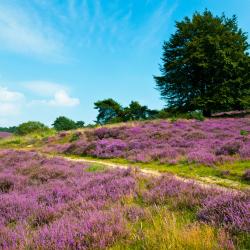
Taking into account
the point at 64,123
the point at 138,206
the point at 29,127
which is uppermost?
the point at 64,123

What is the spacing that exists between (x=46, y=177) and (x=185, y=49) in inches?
1218

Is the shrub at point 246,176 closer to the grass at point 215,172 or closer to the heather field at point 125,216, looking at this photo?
the grass at point 215,172

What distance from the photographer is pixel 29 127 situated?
2080 inches

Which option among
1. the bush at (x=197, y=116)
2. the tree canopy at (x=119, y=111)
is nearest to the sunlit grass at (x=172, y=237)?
the bush at (x=197, y=116)

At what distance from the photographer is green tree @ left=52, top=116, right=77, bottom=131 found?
240 ft

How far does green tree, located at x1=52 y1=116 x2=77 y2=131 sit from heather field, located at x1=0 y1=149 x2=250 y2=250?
207 feet

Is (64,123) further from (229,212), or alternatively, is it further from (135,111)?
(229,212)

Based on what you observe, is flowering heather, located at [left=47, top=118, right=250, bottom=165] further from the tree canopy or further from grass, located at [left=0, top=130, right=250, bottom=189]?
the tree canopy

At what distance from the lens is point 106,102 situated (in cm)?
7188

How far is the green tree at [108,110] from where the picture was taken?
229 ft

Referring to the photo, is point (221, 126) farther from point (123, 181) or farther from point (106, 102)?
point (106, 102)

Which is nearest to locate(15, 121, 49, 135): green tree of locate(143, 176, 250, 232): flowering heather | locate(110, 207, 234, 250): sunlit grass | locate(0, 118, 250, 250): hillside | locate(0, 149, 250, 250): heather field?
locate(0, 118, 250, 250): hillside

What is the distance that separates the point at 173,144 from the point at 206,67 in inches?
769


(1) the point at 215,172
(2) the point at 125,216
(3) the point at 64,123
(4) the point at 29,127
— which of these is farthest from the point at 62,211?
(3) the point at 64,123
